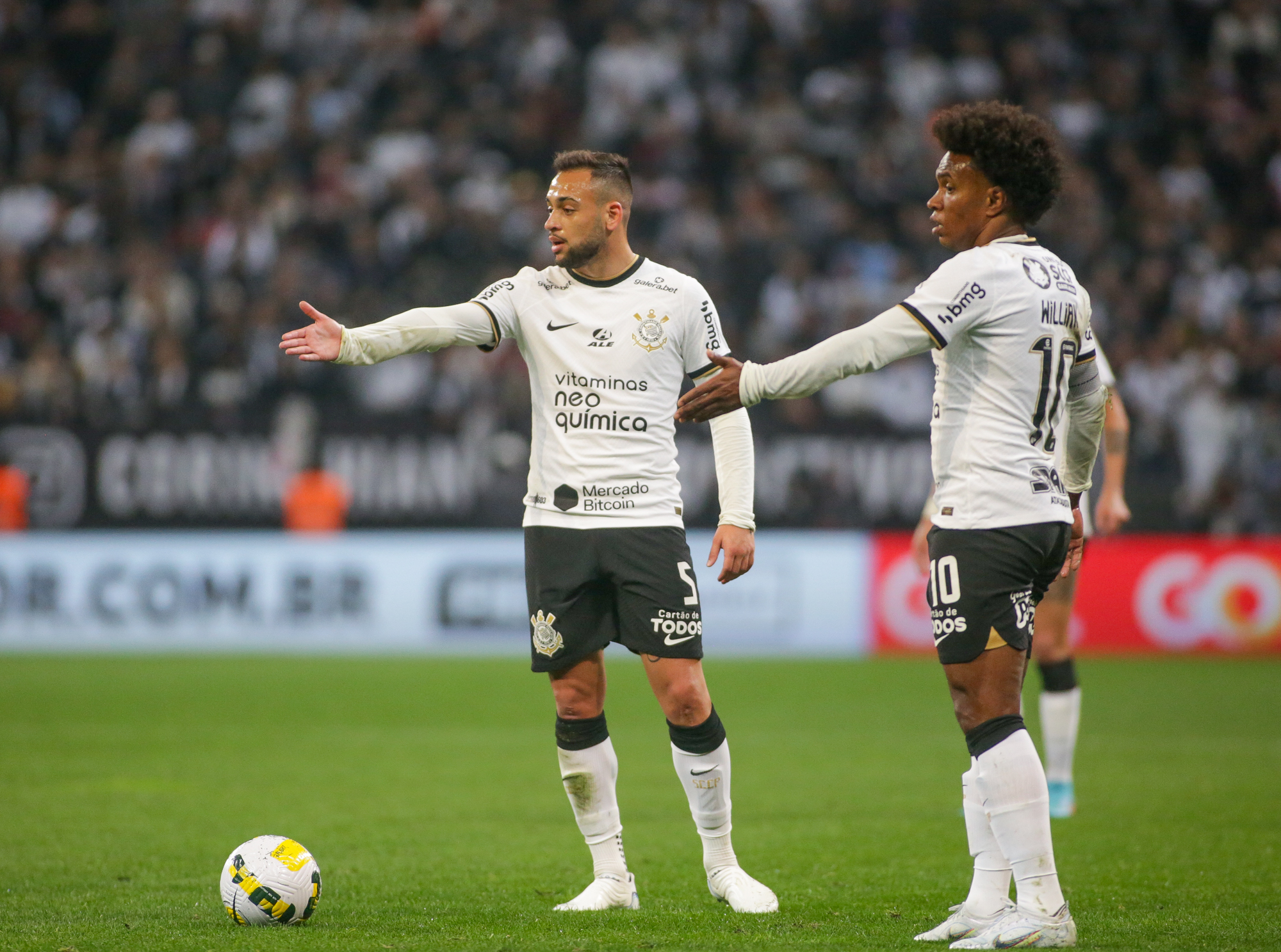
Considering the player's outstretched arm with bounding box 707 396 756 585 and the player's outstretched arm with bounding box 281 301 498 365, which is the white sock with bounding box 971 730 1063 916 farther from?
the player's outstretched arm with bounding box 281 301 498 365

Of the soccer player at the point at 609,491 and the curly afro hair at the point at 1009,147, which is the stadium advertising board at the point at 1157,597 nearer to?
the soccer player at the point at 609,491

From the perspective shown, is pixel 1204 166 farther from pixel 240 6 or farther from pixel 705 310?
pixel 705 310

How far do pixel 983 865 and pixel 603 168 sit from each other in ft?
8.68

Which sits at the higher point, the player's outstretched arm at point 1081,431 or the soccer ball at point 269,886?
the player's outstretched arm at point 1081,431

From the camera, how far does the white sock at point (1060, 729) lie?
7207 millimetres

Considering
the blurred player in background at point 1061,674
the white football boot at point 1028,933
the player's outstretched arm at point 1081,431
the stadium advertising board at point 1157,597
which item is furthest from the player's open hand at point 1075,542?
the stadium advertising board at point 1157,597

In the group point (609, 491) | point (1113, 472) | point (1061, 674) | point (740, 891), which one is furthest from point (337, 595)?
point (740, 891)

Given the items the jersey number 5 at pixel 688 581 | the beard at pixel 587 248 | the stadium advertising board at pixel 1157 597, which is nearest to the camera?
Result: the jersey number 5 at pixel 688 581

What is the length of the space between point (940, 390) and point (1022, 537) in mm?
510

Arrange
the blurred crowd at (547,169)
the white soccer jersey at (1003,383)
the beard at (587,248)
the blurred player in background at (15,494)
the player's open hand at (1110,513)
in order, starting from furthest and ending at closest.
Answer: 1. the blurred crowd at (547,169)
2. the blurred player in background at (15,494)
3. the player's open hand at (1110,513)
4. the beard at (587,248)
5. the white soccer jersey at (1003,383)

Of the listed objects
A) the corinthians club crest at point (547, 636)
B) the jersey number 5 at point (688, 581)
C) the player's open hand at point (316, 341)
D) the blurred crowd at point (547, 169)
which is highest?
the blurred crowd at point (547, 169)

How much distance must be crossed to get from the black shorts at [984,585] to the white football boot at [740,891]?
1.17 metres

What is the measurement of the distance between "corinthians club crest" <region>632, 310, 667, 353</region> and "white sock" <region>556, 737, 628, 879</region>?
138cm

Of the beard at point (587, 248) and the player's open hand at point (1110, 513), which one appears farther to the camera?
the player's open hand at point (1110, 513)
